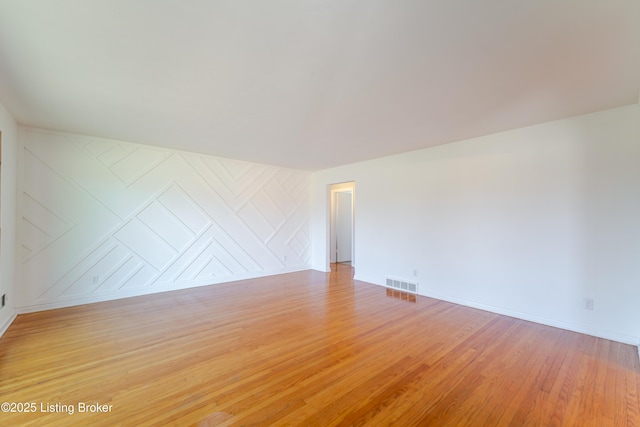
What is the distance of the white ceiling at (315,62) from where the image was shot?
4.82 feet

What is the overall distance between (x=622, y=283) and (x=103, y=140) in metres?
7.01

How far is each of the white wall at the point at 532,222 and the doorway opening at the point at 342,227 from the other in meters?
2.69

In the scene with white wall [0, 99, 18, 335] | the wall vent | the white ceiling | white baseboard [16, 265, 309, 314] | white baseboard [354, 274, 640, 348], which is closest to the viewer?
the white ceiling

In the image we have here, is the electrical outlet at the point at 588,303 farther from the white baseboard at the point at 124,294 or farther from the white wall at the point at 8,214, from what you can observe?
the white wall at the point at 8,214

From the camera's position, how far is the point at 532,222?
125 inches

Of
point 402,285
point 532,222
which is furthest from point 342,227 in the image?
point 532,222

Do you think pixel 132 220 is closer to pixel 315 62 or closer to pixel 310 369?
pixel 310 369

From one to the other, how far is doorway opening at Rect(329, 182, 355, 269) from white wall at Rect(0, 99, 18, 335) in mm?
5925

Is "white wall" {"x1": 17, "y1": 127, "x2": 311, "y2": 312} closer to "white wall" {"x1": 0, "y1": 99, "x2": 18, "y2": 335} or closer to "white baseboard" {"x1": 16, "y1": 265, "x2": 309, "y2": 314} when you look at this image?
"white baseboard" {"x1": 16, "y1": 265, "x2": 309, "y2": 314}

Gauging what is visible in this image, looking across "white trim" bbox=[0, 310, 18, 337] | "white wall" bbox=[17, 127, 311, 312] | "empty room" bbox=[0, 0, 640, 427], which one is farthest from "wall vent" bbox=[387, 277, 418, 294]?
"white trim" bbox=[0, 310, 18, 337]

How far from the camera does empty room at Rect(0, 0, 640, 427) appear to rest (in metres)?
1.59

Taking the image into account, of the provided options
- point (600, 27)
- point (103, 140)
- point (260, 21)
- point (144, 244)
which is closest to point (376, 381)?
point (260, 21)

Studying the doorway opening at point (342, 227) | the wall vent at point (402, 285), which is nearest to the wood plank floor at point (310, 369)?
the wall vent at point (402, 285)

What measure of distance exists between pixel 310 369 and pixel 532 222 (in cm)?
328
